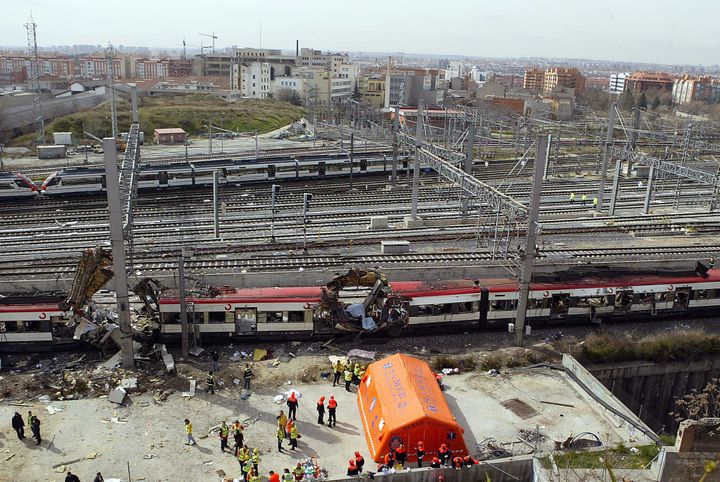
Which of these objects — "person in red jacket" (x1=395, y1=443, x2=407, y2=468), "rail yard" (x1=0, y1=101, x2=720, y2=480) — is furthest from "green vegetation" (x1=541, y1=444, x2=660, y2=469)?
"person in red jacket" (x1=395, y1=443, x2=407, y2=468)

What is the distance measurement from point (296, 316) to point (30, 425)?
24.8 feet

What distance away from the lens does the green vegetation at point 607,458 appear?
13500 mm

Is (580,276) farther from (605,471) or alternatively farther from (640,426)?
(605,471)

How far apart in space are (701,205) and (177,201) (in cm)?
3244

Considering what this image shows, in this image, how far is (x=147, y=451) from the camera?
13914 millimetres

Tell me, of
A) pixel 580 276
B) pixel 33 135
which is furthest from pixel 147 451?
pixel 33 135

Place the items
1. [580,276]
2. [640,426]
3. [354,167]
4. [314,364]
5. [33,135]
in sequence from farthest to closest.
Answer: [33,135], [354,167], [580,276], [314,364], [640,426]

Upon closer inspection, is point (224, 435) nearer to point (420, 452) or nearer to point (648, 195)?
point (420, 452)

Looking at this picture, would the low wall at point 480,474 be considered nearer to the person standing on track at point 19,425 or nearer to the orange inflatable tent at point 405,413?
the orange inflatable tent at point 405,413

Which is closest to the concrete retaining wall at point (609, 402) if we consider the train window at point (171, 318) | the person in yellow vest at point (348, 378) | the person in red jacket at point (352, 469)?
the person in yellow vest at point (348, 378)

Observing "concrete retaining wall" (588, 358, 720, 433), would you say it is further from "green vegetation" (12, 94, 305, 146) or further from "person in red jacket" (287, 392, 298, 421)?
"green vegetation" (12, 94, 305, 146)

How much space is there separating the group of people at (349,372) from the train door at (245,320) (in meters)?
3.18

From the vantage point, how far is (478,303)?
66.1ft

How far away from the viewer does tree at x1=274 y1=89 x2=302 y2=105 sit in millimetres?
99438
